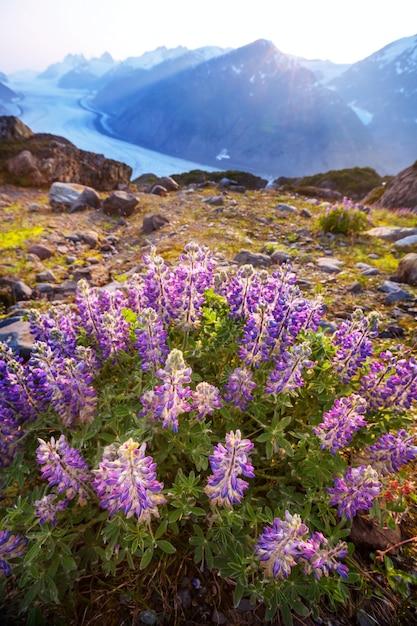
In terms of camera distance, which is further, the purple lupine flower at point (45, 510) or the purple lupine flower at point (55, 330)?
the purple lupine flower at point (55, 330)

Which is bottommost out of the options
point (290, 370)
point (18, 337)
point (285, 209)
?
point (18, 337)

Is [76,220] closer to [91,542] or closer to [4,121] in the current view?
[4,121]

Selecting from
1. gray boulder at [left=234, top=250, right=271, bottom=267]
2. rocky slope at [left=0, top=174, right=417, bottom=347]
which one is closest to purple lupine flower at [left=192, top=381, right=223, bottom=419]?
rocky slope at [left=0, top=174, right=417, bottom=347]

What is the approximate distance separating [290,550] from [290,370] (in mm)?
1227

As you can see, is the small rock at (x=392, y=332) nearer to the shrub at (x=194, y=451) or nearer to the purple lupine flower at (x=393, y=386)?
the shrub at (x=194, y=451)

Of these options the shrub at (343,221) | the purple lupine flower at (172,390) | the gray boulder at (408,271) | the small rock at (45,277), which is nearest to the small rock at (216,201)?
the shrub at (343,221)

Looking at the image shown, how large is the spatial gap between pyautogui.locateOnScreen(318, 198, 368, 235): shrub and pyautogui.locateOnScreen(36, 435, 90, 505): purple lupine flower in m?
11.8

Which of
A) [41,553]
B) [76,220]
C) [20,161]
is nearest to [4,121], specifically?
[20,161]

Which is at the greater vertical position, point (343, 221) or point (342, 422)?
point (343, 221)

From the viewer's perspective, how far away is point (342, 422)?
2.68 metres

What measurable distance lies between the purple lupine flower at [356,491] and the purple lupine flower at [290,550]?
0.91 feet

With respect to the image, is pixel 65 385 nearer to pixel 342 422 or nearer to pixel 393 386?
pixel 342 422

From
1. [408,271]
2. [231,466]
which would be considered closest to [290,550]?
[231,466]

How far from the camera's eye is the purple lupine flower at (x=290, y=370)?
268cm
